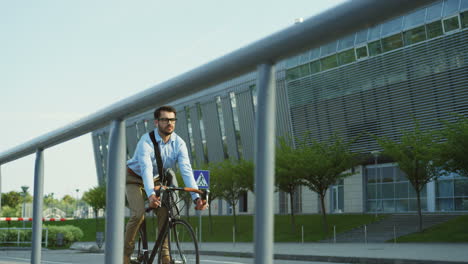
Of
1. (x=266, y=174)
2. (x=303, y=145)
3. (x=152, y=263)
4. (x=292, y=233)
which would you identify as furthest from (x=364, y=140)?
(x=266, y=174)

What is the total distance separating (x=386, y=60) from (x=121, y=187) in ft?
122

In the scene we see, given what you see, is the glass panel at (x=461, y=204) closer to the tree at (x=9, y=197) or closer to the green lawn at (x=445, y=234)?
the green lawn at (x=445, y=234)

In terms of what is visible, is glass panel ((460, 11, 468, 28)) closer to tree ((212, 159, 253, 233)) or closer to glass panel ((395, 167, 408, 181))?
glass panel ((395, 167, 408, 181))

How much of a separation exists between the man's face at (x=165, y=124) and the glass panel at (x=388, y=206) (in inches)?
1699

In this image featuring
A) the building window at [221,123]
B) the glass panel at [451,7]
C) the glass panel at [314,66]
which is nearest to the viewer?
the glass panel at [451,7]

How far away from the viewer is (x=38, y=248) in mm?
2904

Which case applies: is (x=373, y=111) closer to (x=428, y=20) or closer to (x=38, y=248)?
(x=428, y=20)

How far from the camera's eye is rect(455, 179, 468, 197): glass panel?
134ft

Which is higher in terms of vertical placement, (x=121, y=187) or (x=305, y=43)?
(x=305, y=43)

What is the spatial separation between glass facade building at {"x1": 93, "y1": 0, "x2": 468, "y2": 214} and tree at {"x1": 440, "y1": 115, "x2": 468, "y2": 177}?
5.57 meters

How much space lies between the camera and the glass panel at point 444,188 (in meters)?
41.8

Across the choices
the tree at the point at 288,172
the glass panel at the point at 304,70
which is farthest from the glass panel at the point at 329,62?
the tree at the point at 288,172

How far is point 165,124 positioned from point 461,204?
4012 cm

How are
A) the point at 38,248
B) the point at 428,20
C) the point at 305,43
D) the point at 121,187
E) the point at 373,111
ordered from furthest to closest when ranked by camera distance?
the point at 373,111
the point at 428,20
the point at 38,248
the point at 121,187
the point at 305,43
